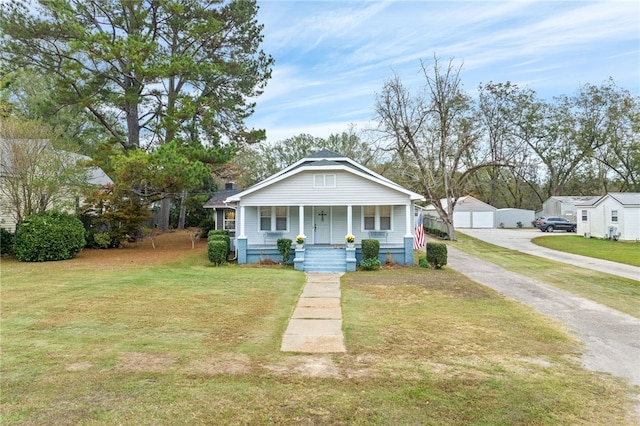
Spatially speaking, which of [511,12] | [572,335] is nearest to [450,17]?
[511,12]

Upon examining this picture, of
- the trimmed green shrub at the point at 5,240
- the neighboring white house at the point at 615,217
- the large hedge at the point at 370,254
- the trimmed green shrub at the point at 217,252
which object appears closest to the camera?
the large hedge at the point at 370,254

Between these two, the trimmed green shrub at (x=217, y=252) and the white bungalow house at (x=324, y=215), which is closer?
the trimmed green shrub at (x=217, y=252)

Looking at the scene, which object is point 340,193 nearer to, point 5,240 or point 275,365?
point 275,365

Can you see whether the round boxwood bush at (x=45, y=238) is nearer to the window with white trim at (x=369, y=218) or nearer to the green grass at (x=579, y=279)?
the window with white trim at (x=369, y=218)

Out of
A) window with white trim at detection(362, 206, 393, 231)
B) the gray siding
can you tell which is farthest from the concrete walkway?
window with white trim at detection(362, 206, 393, 231)

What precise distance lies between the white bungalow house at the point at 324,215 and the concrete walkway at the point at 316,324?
485 centimetres

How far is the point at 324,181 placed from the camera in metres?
17.0

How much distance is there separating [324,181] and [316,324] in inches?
399

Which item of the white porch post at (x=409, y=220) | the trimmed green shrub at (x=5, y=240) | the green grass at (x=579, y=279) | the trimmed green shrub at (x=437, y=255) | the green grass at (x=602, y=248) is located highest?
the white porch post at (x=409, y=220)

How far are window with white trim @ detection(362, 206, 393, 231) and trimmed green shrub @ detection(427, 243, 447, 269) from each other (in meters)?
2.67

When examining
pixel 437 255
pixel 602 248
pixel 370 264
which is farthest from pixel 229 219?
pixel 602 248

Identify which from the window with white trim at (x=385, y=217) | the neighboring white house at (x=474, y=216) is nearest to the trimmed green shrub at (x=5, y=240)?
the window with white trim at (x=385, y=217)

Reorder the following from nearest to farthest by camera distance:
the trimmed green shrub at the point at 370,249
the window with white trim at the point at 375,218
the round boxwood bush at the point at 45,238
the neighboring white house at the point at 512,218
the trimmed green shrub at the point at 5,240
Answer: the trimmed green shrub at the point at 370,249 < the round boxwood bush at the point at 45,238 < the trimmed green shrub at the point at 5,240 < the window with white trim at the point at 375,218 < the neighboring white house at the point at 512,218

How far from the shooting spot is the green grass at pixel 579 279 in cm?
1004
